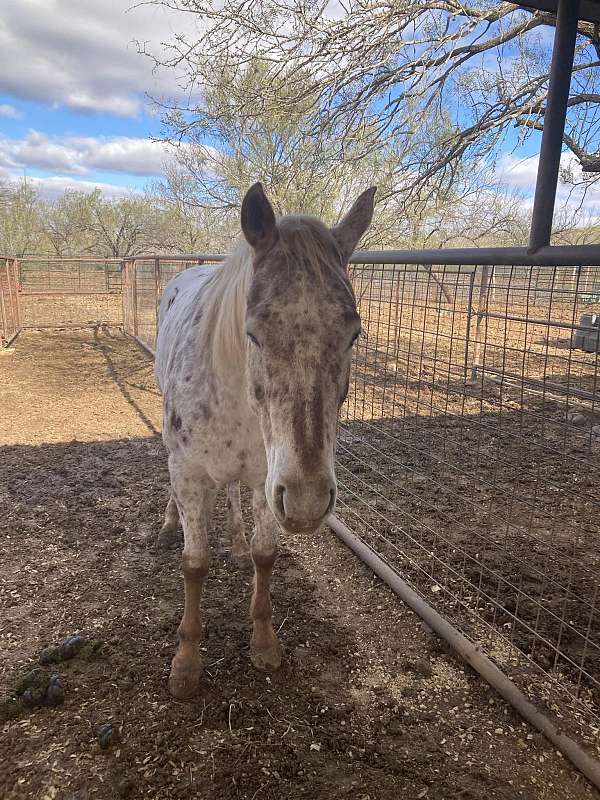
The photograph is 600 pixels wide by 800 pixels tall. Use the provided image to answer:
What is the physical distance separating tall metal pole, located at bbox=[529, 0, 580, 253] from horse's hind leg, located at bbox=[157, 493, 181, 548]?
2.72 m

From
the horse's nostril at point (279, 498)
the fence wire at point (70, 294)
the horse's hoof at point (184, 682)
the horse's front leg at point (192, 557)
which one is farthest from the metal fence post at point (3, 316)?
the horse's nostril at point (279, 498)

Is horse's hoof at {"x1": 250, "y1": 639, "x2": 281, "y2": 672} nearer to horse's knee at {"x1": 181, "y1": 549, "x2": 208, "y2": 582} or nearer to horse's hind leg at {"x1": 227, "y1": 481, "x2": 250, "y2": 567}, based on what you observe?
horse's knee at {"x1": 181, "y1": 549, "x2": 208, "y2": 582}

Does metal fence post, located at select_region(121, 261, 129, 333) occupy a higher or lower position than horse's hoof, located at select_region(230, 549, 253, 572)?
higher

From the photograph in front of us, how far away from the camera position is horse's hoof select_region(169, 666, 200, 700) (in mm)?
2084

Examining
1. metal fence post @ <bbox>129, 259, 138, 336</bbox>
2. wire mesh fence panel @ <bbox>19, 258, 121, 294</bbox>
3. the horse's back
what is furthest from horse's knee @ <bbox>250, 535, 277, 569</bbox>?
wire mesh fence panel @ <bbox>19, 258, 121, 294</bbox>

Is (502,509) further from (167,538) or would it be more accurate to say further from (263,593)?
(167,538)

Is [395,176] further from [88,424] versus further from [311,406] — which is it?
[311,406]

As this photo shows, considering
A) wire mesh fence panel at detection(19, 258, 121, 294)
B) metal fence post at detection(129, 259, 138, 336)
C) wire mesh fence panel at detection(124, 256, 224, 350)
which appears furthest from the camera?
wire mesh fence panel at detection(19, 258, 121, 294)

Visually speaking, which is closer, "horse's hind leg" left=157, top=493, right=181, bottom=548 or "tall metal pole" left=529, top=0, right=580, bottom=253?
"tall metal pole" left=529, top=0, right=580, bottom=253

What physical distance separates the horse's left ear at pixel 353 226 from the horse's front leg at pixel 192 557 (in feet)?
3.94

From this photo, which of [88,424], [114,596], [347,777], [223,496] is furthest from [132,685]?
[88,424]

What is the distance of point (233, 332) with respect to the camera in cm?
191

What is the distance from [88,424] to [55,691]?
3991mm

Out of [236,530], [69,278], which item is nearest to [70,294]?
[69,278]
